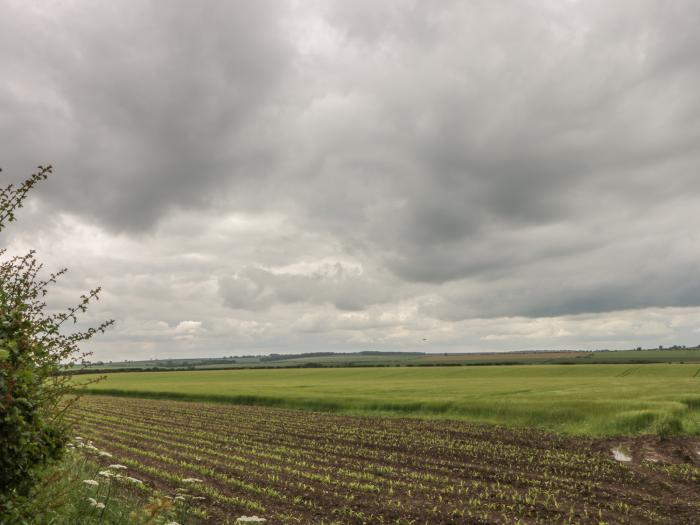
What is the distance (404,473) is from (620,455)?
A: 12180 millimetres

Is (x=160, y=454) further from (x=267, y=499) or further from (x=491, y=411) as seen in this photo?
(x=491, y=411)

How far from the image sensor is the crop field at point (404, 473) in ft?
46.6

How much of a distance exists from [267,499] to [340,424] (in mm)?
18229

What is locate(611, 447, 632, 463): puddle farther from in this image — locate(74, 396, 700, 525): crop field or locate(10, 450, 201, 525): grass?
locate(10, 450, 201, 525): grass

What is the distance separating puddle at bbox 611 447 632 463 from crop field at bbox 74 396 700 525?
363 mm

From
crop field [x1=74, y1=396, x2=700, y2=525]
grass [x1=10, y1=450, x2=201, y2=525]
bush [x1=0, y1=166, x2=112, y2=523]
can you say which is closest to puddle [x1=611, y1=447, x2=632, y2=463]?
crop field [x1=74, y1=396, x2=700, y2=525]

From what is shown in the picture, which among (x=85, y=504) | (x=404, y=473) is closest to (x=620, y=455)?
(x=404, y=473)

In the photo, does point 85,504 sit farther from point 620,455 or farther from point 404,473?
point 620,455

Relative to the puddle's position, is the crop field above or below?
above

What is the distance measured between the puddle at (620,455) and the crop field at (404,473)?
14.3 inches

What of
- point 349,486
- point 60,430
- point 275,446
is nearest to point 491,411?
point 275,446

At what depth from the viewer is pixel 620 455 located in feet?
76.9

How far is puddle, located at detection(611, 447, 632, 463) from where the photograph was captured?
22.6 m

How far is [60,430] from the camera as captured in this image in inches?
261
